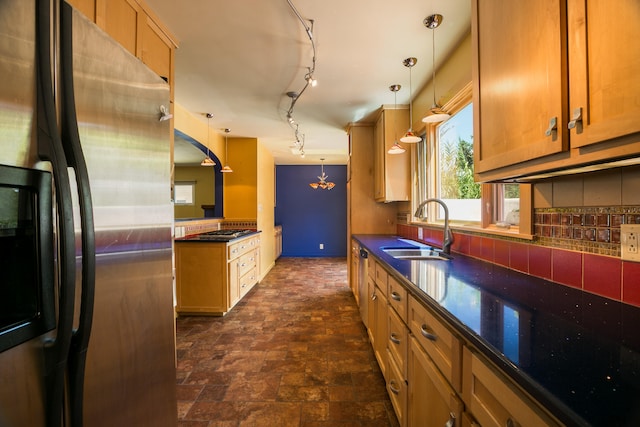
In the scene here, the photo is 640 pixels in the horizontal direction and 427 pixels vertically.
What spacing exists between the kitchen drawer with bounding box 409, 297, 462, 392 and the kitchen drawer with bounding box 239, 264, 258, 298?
9.48 feet

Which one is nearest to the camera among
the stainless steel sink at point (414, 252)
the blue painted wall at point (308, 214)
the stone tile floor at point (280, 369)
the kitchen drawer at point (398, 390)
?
the kitchen drawer at point (398, 390)

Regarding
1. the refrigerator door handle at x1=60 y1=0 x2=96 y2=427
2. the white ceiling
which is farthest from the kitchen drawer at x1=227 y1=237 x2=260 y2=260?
the refrigerator door handle at x1=60 y1=0 x2=96 y2=427

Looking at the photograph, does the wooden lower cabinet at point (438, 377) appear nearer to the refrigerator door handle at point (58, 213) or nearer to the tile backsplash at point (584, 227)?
the tile backsplash at point (584, 227)

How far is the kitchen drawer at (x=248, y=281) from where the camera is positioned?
370cm

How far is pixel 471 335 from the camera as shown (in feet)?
2.41

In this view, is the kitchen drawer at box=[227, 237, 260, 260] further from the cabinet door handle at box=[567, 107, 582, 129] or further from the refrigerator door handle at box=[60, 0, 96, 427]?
the cabinet door handle at box=[567, 107, 582, 129]

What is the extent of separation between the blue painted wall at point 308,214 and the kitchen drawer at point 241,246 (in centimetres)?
288

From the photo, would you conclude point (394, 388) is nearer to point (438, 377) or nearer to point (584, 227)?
point (438, 377)

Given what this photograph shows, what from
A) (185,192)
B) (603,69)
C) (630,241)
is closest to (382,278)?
(630,241)

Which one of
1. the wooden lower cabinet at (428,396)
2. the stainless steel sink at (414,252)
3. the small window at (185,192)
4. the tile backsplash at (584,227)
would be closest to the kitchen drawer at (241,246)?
the stainless steel sink at (414,252)

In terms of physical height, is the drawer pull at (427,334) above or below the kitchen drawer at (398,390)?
above

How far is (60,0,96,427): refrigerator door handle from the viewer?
64 centimetres

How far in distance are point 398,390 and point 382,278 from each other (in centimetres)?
66

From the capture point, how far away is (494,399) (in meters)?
0.67
